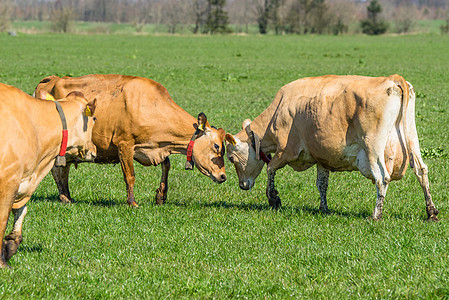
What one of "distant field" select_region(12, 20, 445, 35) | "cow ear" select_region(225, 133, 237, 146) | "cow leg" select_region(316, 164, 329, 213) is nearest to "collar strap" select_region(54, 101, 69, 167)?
"cow ear" select_region(225, 133, 237, 146)

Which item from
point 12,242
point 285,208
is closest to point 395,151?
point 285,208

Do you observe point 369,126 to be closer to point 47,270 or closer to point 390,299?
point 390,299

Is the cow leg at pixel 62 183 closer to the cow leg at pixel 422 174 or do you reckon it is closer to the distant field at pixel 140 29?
the cow leg at pixel 422 174

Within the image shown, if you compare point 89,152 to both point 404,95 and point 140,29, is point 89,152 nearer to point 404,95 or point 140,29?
point 404,95

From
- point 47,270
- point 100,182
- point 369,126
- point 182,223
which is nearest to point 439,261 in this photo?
point 369,126

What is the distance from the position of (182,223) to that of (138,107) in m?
2.05

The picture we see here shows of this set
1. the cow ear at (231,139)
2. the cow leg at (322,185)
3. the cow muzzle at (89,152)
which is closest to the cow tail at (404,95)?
the cow leg at (322,185)

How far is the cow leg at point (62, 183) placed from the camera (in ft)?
30.5

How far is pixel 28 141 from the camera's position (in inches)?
235

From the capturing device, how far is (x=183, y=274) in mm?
6059

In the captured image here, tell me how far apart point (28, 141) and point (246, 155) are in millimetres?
4353

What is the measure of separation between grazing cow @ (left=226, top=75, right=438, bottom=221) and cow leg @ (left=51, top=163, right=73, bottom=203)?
3.15m

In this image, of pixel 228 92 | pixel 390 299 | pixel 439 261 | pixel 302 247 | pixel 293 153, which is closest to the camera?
pixel 390 299

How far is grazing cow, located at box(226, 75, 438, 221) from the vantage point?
25.0ft
